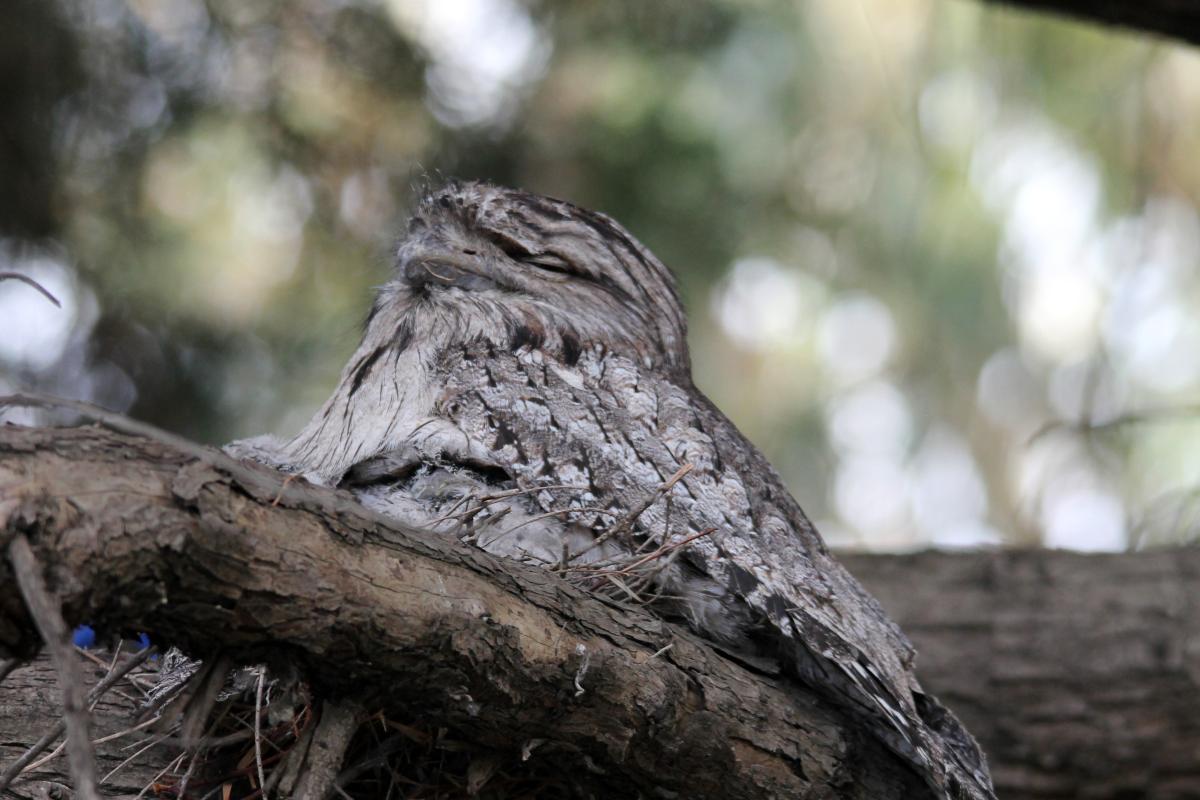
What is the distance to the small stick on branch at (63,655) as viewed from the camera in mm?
1449

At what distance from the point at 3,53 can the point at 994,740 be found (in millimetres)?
4758

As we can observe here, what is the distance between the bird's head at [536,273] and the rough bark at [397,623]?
Result: 1.13m

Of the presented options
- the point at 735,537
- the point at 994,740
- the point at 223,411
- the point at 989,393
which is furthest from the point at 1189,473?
the point at 223,411

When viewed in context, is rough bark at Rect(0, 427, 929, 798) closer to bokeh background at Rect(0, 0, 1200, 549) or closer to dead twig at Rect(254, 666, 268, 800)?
dead twig at Rect(254, 666, 268, 800)

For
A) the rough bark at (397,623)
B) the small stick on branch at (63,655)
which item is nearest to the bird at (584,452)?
the rough bark at (397,623)

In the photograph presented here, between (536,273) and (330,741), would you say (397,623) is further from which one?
(536,273)

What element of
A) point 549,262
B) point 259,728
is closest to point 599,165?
point 549,262

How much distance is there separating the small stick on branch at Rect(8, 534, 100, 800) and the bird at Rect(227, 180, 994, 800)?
79 cm

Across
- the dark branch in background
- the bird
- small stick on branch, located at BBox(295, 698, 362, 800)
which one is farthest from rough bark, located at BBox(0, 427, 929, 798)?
the dark branch in background

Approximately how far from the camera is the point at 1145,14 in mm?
4027

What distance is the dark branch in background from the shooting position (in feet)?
13.0

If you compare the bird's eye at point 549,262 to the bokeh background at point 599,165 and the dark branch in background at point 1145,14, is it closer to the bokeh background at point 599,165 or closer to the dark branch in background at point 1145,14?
the bokeh background at point 599,165

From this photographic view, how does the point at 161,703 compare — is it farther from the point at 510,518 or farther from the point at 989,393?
the point at 989,393

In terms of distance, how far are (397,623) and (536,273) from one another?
1.64 meters
